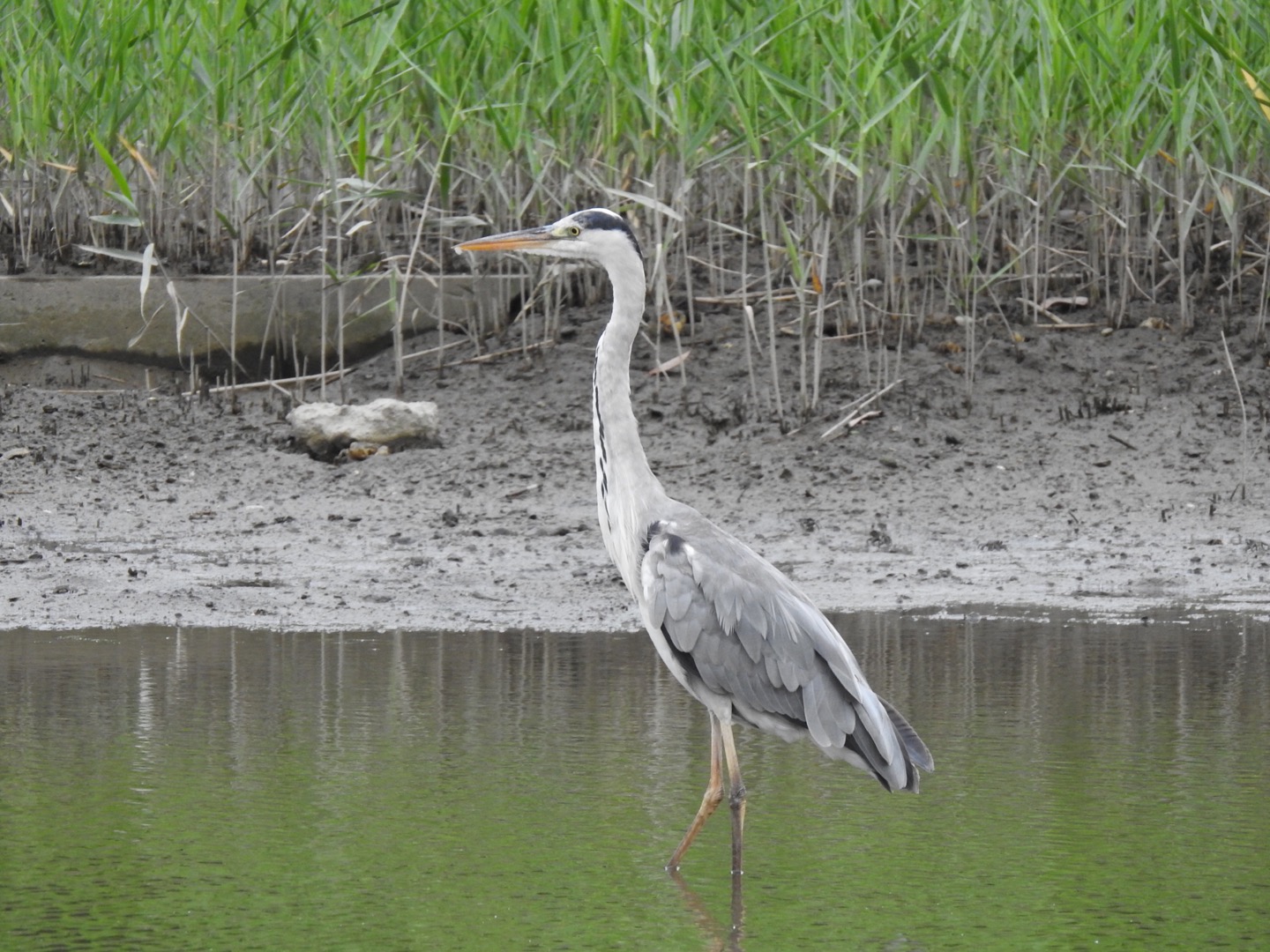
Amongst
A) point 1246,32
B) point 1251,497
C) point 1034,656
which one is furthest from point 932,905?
point 1246,32

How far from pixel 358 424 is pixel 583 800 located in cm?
433

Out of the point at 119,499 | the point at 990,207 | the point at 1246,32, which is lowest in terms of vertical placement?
the point at 119,499

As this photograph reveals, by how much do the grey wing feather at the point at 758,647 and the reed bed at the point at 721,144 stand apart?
137 inches

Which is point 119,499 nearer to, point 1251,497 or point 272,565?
point 272,565

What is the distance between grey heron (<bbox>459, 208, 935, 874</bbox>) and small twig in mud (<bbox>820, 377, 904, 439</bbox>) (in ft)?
12.0

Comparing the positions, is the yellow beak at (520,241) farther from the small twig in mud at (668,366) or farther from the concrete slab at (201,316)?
the concrete slab at (201,316)

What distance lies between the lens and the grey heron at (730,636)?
13.1 feet

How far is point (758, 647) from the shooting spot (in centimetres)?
416

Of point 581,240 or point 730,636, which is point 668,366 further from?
point 730,636

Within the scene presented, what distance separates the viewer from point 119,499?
7859mm

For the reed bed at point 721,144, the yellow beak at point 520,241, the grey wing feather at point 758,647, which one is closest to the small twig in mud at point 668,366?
the reed bed at point 721,144

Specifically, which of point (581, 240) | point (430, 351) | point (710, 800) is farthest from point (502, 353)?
point (710, 800)

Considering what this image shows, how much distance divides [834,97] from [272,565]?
3.42 metres

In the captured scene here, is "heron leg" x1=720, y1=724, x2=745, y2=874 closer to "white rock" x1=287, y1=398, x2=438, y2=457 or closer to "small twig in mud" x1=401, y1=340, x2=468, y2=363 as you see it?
"white rock" x1=287, y1=398, x2=438, y2=457
